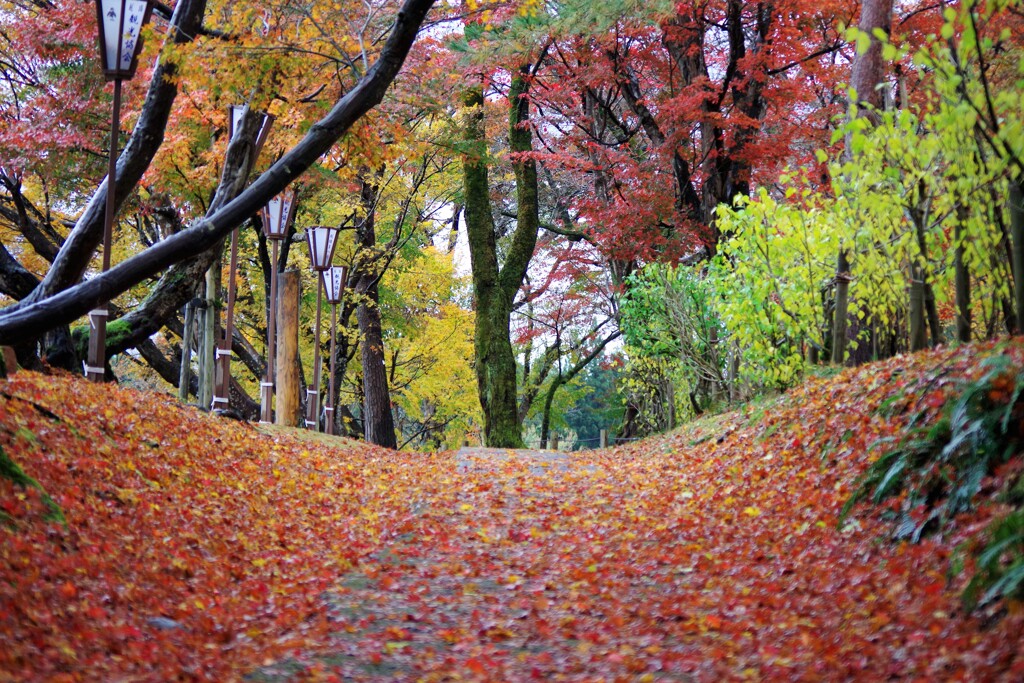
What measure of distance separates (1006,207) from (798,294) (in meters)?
2.68

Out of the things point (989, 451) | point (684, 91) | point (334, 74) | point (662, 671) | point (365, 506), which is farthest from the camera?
point (684, 91)

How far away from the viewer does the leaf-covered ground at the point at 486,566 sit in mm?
3445

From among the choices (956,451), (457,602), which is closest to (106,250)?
(457,602)

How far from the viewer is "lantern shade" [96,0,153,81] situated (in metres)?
7.65

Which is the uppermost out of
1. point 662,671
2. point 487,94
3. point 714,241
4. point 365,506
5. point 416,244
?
point 487,94

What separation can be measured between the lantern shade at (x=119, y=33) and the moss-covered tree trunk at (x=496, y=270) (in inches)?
273

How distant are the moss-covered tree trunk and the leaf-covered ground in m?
6.26

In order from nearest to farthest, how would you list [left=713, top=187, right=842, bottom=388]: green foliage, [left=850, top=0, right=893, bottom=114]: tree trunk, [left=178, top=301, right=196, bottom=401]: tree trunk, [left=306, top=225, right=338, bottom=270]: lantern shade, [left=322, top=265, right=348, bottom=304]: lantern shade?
[left=713, top=187, right=842, bottom=388]: green foliage
[left=850, top=0, right=893, bottom=114]: tree trunk
[left=178, top=301, right=196, bottom=401]: tree trunk
[left=306, top=225, right=338, bottom=270]: lantern shade
[left=322, top=265, right=348, bottom=304]: lantern shade

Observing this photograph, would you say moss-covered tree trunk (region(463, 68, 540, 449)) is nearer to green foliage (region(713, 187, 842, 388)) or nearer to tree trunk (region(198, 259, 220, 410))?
tree trunk (region(198, 259, 220, 410))

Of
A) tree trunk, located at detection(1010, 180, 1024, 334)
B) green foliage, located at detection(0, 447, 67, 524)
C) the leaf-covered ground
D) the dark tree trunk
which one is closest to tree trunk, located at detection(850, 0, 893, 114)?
the leaf-covered ground

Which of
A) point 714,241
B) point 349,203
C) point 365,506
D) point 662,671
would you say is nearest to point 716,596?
point 662,671

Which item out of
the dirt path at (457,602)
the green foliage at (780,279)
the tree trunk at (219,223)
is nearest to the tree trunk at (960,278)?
the green foliage at (780,279)

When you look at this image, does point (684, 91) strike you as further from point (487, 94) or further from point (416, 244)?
point (416, 244)

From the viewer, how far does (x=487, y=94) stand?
18.2m
